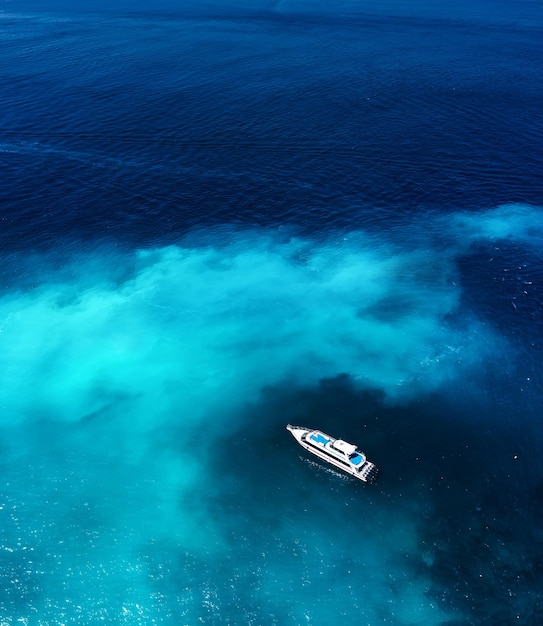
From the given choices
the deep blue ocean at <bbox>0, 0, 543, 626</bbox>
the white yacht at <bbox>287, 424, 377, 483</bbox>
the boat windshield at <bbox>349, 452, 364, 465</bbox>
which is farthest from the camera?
the boat windshield at <bbox>349, 452, 364, 465</bbox>

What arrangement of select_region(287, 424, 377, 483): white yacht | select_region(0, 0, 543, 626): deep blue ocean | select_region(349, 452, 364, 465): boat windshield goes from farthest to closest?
select_region(349, 452, 364, 465): boat windshield < select_region(287, 424, 377, 483): white yacht < select_region(0, 0, 543, 626): deep blue ocean

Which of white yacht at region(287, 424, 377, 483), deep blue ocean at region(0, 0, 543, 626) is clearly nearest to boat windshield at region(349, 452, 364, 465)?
white yacht at region(287, 424, 377, 483)

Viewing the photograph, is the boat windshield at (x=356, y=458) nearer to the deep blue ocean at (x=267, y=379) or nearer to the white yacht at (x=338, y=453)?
the white yacht at (x=338, y=453)

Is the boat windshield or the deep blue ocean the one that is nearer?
the deep blue ocean

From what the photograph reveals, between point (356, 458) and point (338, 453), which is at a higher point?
point (338, 453)

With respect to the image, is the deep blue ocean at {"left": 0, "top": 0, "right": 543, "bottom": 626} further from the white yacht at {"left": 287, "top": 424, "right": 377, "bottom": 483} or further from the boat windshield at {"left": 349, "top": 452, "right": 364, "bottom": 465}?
the boat windshield at {"left": 349, "top": 452, "right": 364, "bottom": 465}

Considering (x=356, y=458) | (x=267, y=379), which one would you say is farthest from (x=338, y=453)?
(x=267, y=379)

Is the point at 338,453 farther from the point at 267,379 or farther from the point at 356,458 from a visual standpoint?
the point at 267,379
